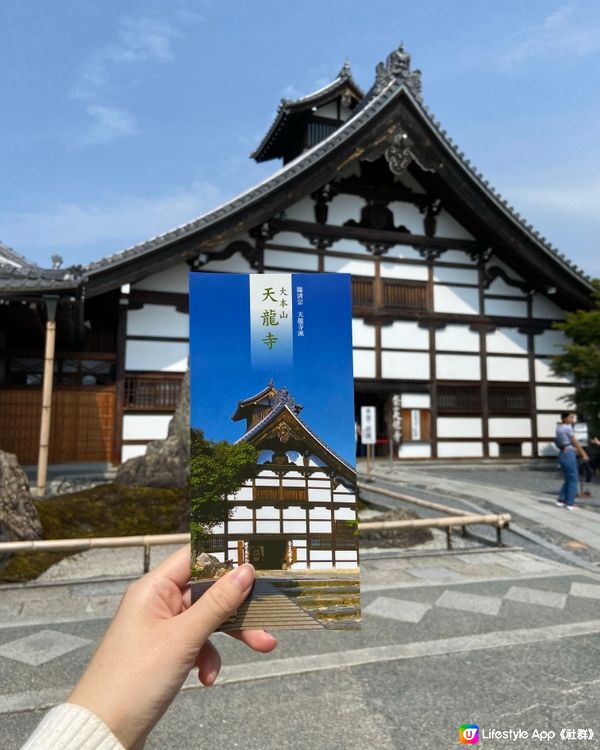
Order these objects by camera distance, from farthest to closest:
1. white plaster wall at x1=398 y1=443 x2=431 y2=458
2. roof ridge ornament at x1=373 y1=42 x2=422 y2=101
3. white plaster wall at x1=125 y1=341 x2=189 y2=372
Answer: white plaster wall at x1=398 y1=443 x2=431 y2=458 < roof ridge ornament at x1=373 y1=42 x2=422 y2=101 < white plaster wall at x1=125 y1=341 x2=189 y2=372

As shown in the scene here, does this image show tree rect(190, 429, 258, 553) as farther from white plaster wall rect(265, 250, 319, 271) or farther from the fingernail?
white plaster wall rect(265, 250, 319, 271)

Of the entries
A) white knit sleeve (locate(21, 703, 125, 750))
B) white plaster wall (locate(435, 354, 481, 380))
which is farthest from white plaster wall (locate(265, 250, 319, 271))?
white knit sleeve (locate(21, 703, 125, 750))

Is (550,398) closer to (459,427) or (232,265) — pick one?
(459,427)

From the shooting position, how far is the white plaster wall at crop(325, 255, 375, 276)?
13016 mm

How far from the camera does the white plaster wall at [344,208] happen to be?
524 inches

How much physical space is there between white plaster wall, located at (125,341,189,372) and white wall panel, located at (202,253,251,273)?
192 cm

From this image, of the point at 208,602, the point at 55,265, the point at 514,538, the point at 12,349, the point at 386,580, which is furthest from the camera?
the point at 12,349

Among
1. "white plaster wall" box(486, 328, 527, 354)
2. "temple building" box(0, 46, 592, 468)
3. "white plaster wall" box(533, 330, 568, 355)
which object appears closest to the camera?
"temple building" box(0, 46, 592, 468)

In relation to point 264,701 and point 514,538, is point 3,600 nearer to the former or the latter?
point 264,701

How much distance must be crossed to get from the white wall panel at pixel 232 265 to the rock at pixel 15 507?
7203mm

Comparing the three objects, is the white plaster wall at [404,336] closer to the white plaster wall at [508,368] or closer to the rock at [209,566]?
the white plaster wall at [508,368]

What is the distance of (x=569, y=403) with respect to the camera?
1389cm

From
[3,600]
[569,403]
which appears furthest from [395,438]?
[3,600]

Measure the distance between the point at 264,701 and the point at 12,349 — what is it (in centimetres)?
1010
